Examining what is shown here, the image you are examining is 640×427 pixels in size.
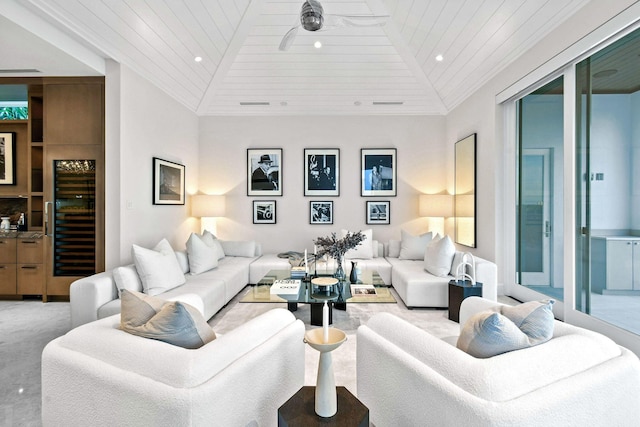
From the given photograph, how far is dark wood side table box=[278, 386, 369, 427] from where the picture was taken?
1.29m

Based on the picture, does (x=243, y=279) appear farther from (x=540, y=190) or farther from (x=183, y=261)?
(x=540, y=190)

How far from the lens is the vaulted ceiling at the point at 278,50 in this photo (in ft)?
10.1

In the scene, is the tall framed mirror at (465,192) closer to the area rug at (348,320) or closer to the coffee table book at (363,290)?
the area rug at (348,320)

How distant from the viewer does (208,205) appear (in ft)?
18.0

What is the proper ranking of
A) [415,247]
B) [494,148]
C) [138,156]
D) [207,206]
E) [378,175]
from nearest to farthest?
[138,156] → [494,148] → [415,247] → [207,206] → [378,175]

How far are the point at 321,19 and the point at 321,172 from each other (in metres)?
3.17

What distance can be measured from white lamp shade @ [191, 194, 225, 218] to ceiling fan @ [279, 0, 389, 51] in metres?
3.05

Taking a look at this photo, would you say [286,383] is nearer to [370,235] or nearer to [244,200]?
[370,235]

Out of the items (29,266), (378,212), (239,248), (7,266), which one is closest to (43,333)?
(29,266)

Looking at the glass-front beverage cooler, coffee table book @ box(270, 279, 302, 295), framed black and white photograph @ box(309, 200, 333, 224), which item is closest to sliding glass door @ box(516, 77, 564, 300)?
coffee table book @ box(270, 279, 302, 295)

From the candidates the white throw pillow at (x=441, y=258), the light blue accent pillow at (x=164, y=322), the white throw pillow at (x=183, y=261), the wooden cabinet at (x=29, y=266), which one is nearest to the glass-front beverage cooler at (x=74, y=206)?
the wooden cabinet at (x=29, y=266)

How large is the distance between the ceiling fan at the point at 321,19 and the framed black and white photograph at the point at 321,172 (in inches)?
105

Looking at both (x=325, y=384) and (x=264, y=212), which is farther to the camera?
(x=264, y=212)

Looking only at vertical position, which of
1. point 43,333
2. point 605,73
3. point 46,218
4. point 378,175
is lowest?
point 43,333
